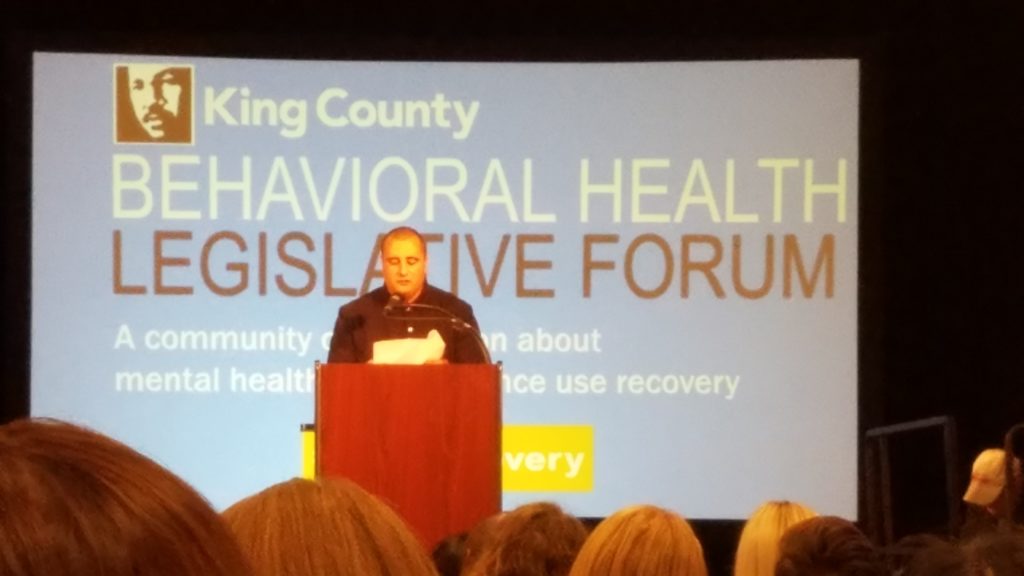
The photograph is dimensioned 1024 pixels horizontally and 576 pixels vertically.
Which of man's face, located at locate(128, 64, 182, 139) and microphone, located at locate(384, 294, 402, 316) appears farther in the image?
man's face, located at locate(128, 64, 182, 139)

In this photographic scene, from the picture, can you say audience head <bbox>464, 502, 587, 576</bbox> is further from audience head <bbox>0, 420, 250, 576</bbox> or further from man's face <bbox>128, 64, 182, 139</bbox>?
man's face <bbox>128, 64, 182, 139</bbox>

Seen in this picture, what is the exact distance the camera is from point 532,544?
2.13m

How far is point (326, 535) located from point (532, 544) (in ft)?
3.63

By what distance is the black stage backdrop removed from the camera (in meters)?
5.57

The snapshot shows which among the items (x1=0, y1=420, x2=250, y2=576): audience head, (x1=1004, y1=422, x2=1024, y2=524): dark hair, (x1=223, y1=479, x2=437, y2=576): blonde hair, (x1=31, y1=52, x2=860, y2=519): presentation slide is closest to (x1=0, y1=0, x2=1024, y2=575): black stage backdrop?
(x1=31, y1=52, x2=860, y2=519): presentation slide

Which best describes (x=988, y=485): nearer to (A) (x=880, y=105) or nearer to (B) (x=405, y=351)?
(A) (x=880, y=105)

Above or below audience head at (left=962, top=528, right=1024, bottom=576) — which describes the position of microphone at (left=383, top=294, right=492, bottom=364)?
above

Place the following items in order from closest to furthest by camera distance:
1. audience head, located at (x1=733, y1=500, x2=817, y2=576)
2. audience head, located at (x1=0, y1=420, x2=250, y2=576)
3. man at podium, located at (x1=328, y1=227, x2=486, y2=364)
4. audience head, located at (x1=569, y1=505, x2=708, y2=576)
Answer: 1. audience head, located at (x1=0, y1=420, x2=250, y2=576)
2. audience head, located at (x1=569, y1=505, x2=708, y2=576)
3. audience head, located at (x1=733, y1=500, x2=817, y2=576)
4. man at podium, located at (x1=328, y1=227, x2=486, y2=364)

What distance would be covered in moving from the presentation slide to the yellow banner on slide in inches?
0.4

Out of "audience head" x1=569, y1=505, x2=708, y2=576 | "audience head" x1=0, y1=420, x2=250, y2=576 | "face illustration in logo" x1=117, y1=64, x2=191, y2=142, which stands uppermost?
"face illustration in logo" x1=117, y1=64, x2=191, y2=142

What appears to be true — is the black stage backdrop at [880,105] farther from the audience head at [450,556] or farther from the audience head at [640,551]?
the audience head at [640,551]

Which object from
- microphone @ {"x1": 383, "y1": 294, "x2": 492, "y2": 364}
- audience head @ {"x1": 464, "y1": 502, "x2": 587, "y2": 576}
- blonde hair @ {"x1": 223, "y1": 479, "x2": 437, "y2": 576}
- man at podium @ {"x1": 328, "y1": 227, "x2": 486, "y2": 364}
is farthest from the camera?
man at podium @ {"x1": 328, "y1": 227, "x2": 486, "y2": 364}

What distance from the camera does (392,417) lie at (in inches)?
125

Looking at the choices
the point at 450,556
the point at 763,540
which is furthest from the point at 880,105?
the point at 450,556
